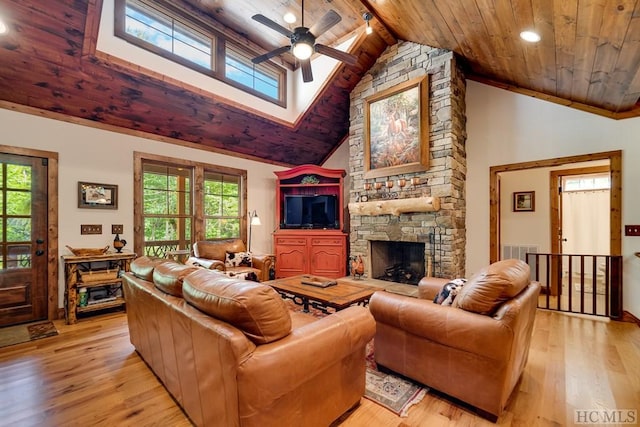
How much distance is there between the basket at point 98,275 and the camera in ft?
11.4

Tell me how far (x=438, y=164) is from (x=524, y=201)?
2.07 meters

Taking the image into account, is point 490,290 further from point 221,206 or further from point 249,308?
point 221,206

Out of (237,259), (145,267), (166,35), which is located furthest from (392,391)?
(166,35)

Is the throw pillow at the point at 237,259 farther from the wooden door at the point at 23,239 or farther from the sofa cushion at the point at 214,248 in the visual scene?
the wooden door at the point at 23,239

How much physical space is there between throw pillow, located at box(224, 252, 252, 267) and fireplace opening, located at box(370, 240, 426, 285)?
2.19 metres

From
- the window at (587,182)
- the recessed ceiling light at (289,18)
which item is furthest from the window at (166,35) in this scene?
the window at (587,182)

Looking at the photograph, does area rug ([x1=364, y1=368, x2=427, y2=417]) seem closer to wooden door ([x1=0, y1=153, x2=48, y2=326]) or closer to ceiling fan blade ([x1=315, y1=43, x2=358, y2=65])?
ceiling fan blade ([x1=315, y1=43, x2=358, y2=65])

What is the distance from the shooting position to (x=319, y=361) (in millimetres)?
1432

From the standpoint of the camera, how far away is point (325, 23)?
118 inches

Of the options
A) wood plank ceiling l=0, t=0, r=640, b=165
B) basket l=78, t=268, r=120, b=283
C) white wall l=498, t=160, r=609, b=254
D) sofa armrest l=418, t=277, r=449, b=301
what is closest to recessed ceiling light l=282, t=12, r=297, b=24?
wood plank ceiling l=0, t=0, r=640, b=165

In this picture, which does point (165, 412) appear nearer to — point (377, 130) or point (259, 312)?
point (259, 312)

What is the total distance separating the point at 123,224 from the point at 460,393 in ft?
14.9

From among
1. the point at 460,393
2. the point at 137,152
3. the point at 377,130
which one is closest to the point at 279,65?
the point at 377,130

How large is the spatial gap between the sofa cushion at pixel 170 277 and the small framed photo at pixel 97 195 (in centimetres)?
259
